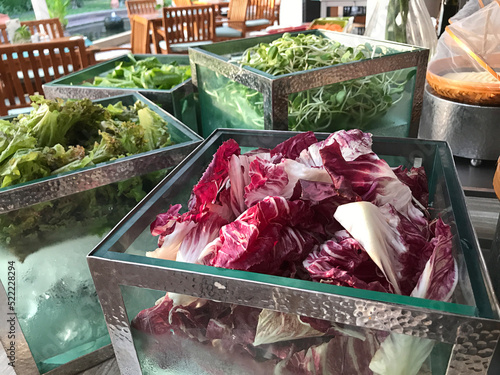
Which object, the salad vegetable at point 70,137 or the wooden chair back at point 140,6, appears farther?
the wooden chair back at point 140,6

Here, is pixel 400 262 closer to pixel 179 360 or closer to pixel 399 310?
pixel 399 310

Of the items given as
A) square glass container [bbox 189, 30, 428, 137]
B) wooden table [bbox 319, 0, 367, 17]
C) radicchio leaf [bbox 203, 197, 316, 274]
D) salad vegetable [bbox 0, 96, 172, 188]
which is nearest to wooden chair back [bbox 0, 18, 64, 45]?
wooden table [bbox 319, 0, 367, 17]

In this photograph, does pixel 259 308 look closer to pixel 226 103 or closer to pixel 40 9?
pixel 226 103

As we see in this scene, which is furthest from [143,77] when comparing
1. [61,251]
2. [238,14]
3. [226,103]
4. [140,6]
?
[140,6]

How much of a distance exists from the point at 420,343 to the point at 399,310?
0.14ft

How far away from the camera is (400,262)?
42 cm

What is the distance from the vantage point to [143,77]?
139 centimetres

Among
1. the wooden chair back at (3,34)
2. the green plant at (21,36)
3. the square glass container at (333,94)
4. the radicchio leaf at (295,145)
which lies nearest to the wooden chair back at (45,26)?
the wooden chair back at (3,34)

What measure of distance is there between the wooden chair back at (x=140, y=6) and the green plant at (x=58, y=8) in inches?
27.9

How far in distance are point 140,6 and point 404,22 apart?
4.82m

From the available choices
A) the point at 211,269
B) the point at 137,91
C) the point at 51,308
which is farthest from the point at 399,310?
the point at 137,91

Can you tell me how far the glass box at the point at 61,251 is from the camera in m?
0.70

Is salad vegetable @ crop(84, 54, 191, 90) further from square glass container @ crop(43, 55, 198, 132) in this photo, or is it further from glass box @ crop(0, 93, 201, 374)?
glass box @ crop(0, 93, 201, 374)

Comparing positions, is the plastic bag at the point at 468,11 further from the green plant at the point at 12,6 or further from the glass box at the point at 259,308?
the green plant at the point at 12,6
